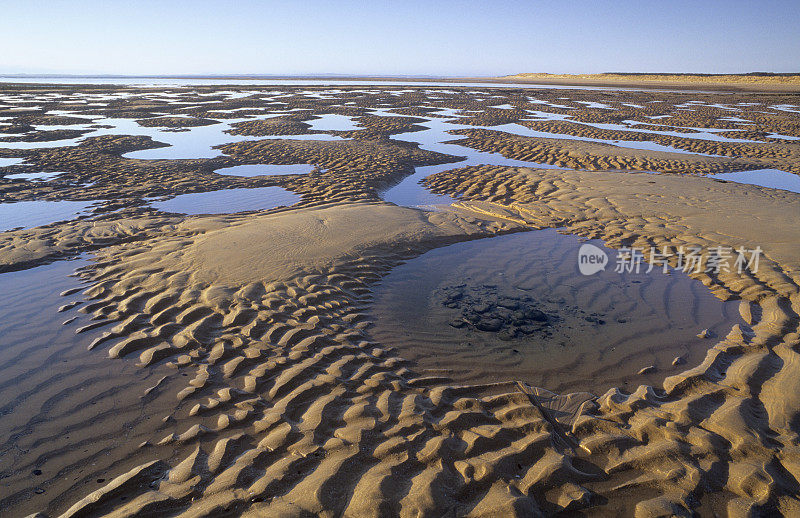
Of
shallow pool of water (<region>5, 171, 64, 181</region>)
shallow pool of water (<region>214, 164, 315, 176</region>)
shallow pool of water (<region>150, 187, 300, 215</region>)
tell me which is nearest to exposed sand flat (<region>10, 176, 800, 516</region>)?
shallow pool of water (<region>150, 187, 300, 215</region>)

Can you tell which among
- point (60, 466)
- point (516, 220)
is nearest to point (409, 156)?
point (516, 220)

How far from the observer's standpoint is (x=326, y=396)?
11.8ft

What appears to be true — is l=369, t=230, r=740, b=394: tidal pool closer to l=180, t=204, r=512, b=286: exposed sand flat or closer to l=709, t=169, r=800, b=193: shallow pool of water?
l=180, t=204, r=512, b=286: exposed sand flat

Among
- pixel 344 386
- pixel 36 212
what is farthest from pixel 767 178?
pixel 36 212

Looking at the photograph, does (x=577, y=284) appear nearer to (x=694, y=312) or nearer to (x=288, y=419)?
(x=694, y=312)

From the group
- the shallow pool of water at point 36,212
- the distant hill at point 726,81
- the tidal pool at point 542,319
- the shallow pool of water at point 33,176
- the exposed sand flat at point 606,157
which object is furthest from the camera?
the distant hill at point 726,81

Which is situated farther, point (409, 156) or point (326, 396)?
point (409, 156)

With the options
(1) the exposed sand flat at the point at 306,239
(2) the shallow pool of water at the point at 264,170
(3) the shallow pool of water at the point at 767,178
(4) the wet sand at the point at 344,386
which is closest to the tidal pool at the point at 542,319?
(4) the wet sand at the point at 344,386

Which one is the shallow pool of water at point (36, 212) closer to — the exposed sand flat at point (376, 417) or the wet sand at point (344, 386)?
the wet sand at point (344, 386)

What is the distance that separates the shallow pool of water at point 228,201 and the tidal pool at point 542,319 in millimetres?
4945

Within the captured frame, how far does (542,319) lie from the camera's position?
16.7 feet

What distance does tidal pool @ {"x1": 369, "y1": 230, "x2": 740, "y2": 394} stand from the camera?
418cm

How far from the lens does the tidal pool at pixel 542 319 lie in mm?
4184

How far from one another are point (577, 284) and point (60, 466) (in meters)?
6.05
